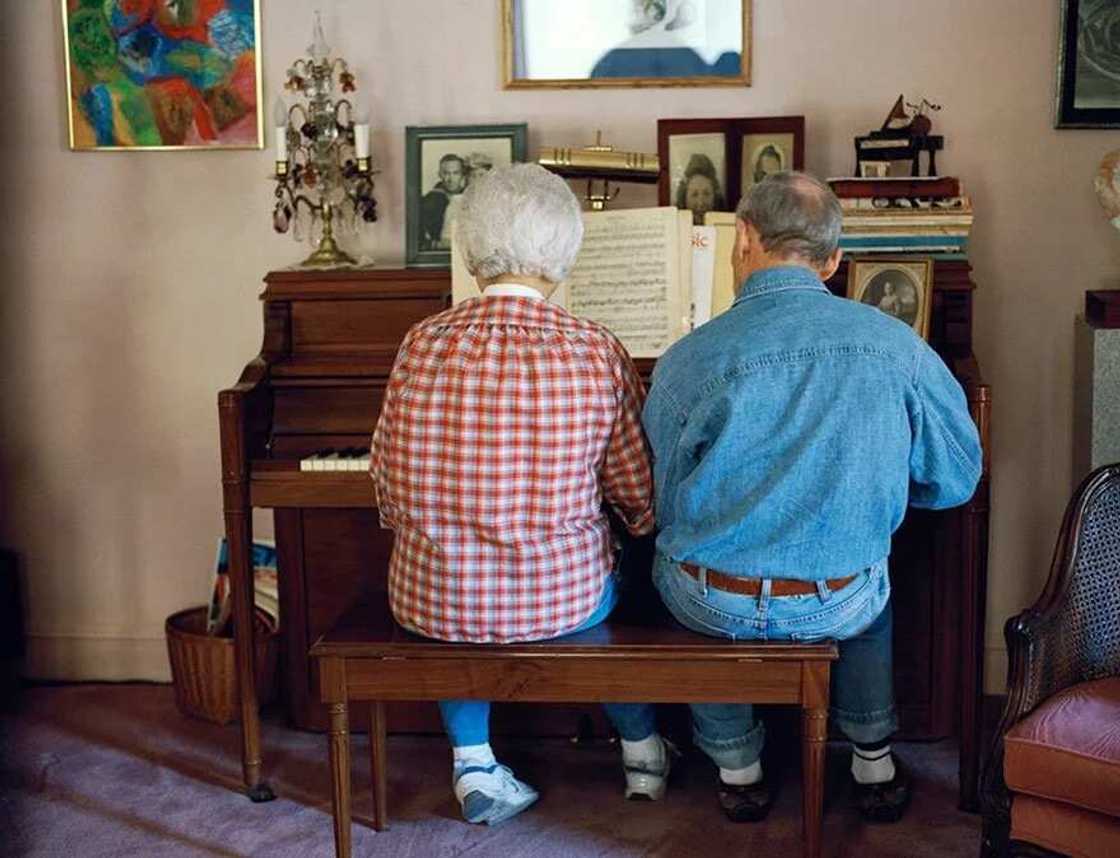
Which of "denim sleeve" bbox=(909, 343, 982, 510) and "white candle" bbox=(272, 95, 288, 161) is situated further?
"white candle" bbox=(272, 95, 288, 161)

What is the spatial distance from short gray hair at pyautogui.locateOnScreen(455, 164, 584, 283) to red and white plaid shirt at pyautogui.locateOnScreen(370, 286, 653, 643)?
0.17 ft

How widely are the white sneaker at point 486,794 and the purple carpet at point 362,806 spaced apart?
4cm

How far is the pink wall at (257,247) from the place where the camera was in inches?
145

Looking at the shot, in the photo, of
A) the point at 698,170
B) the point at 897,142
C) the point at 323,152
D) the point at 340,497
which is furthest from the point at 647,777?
the point at 323,152

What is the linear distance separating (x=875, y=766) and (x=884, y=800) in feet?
0.23

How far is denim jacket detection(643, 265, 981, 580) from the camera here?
2.56 meters

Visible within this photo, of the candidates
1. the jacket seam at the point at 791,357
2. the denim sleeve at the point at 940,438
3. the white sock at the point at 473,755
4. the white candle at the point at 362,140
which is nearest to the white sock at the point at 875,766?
the denim sleeve at the point at 940,438

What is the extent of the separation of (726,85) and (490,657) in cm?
163

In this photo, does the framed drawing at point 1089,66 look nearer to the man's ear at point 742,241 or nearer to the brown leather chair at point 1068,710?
the brown leather chair at point 1068,710

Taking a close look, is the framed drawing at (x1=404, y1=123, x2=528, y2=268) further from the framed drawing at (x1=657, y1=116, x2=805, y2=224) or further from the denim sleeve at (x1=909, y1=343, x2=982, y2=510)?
the denim sleeve at (x1=909, y1=343, x2=982, y2=510)

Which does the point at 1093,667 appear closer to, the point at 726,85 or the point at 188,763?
the point at 726,85

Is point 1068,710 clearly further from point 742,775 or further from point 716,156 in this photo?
point 716,156

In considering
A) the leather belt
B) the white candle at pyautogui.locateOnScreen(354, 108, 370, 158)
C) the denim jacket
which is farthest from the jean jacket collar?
the white candle at pyautogui.locateOnScreen(354, 108, 370, 158)

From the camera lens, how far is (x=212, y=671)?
12.3 ft
